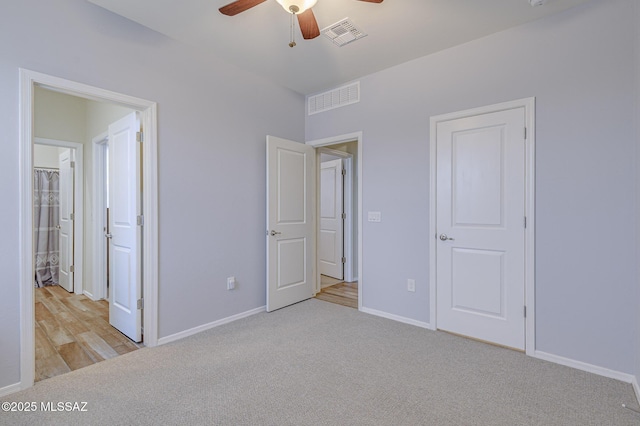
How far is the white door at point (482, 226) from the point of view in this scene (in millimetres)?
2514

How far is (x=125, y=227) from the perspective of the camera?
2.81 m

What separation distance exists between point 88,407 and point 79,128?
3.68m

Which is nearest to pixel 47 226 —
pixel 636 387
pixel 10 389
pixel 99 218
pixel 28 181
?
pixel 99 218

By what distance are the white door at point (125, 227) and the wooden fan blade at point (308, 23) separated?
1656 millimetres

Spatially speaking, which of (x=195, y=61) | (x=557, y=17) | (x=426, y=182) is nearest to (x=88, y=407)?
Result: (x=195, y=61)

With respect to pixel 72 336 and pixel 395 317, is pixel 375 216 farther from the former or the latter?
pixel 72 336

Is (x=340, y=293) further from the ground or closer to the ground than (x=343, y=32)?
closer to the ground

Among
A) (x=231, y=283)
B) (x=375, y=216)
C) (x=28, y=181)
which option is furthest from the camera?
(x=375, y=216)

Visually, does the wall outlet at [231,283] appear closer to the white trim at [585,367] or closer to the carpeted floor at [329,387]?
the carpeted floor at [329,387]

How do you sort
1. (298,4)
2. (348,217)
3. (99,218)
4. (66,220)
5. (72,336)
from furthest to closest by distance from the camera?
1. (348,217)
2. (66,220)
3. (99,218)
4. (72,336)
5. (298,4)

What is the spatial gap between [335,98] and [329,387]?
10.2ft

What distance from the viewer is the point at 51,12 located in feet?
6.77

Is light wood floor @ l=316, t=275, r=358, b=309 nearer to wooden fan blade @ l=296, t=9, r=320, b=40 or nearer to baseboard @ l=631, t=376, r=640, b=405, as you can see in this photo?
baseboard @ l=631, t=376, r=640, b=405

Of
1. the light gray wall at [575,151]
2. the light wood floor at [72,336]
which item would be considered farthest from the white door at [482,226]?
the light wood floor at [72,336]
